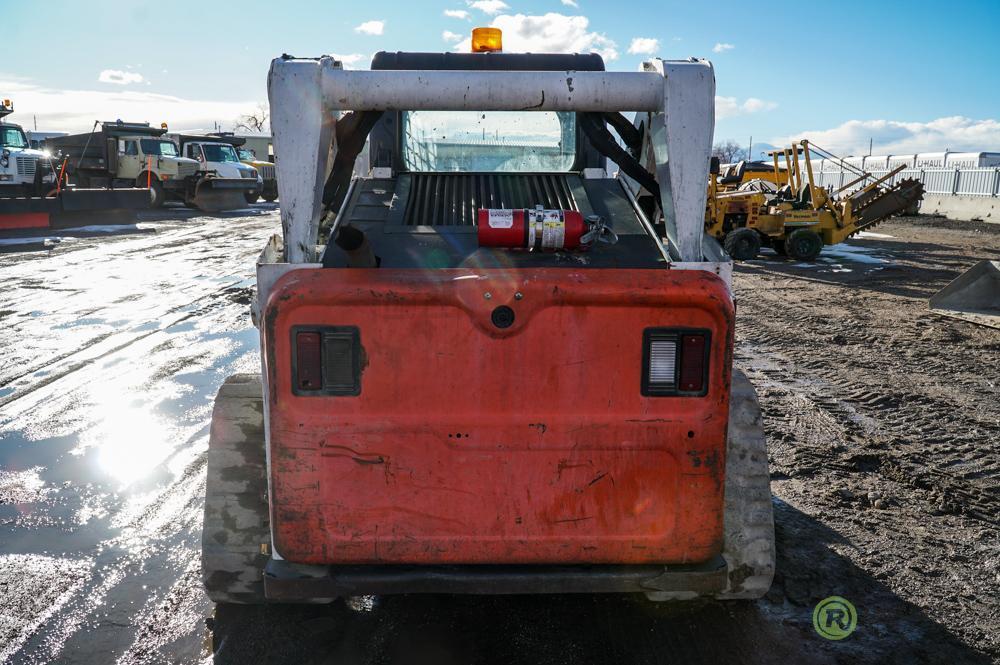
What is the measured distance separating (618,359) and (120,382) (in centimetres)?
496

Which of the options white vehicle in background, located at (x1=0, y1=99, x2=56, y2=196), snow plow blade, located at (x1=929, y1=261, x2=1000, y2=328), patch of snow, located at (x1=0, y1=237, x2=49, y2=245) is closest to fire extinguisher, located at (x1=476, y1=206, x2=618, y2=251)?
snow plow blade, located at (x1=929, y1=261, x2=1000, y2=328)

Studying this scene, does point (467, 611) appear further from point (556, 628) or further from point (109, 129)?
point (109, 129)

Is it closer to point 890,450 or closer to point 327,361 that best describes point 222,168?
point 890,450

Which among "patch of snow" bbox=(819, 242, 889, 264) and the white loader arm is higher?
the white loader arm

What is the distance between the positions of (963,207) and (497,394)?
33122mm

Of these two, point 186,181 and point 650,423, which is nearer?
point 650,423

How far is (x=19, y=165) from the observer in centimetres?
1884

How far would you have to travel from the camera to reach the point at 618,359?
2371 mm

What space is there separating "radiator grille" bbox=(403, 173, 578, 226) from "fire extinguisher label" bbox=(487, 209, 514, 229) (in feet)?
1.62

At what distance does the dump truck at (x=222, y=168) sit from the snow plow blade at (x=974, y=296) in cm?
2289

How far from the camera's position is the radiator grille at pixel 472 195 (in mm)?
3176

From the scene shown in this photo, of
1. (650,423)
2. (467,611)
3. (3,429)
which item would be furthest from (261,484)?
(3,429)

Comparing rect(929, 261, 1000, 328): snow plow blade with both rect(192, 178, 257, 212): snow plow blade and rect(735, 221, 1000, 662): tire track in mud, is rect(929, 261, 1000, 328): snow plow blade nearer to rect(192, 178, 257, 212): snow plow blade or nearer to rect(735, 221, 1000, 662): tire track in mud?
rect(735, 221, 1000, 662): tire track in mud

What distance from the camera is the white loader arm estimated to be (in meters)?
2.47
